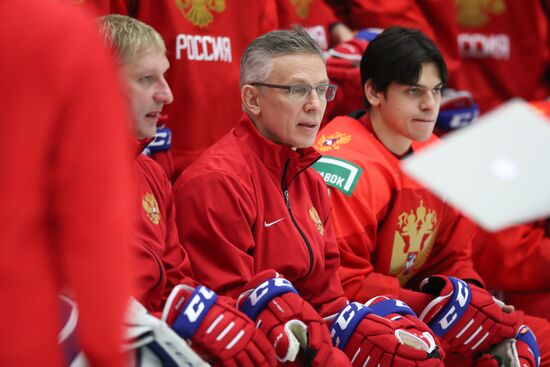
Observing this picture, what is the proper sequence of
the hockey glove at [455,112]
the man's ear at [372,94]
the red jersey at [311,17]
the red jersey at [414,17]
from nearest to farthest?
the man's ear at [372,94], the red jersey at [311,17], the hockey glove at [455,112], the red jersey at [414,17]

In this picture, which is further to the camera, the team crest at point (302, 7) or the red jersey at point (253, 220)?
the team crest at point (302, 7)

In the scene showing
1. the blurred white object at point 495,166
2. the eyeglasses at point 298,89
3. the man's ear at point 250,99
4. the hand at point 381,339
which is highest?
the blurred white object at point 495,166

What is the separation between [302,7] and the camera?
171 inches

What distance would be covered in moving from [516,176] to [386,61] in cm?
194

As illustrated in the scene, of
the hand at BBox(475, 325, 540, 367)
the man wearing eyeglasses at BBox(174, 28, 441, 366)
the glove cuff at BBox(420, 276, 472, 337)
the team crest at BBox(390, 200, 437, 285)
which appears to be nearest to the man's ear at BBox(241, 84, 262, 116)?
the man wearing eyeglasses at BBox(174, 28, 441, 366)

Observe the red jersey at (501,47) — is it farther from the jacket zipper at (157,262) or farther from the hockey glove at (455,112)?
the jacket zipper at (157,262)

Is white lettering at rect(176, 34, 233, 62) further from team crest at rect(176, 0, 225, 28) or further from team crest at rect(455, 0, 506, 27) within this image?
team crest at rect(455, 0, 506, 27)

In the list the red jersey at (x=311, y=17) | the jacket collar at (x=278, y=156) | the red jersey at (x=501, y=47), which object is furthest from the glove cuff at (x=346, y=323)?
the red jersey at (x=501, y=47)

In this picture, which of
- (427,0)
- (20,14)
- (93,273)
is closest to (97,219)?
(93,273)

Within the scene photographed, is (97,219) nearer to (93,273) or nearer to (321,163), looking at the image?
(93,273)

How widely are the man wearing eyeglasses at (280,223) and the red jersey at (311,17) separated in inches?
46.5

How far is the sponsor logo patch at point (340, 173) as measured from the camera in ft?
10.9

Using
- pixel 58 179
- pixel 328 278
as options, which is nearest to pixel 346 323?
pixel 328 278

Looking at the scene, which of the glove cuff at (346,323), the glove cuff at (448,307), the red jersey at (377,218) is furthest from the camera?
the red jersey at (377,218)
